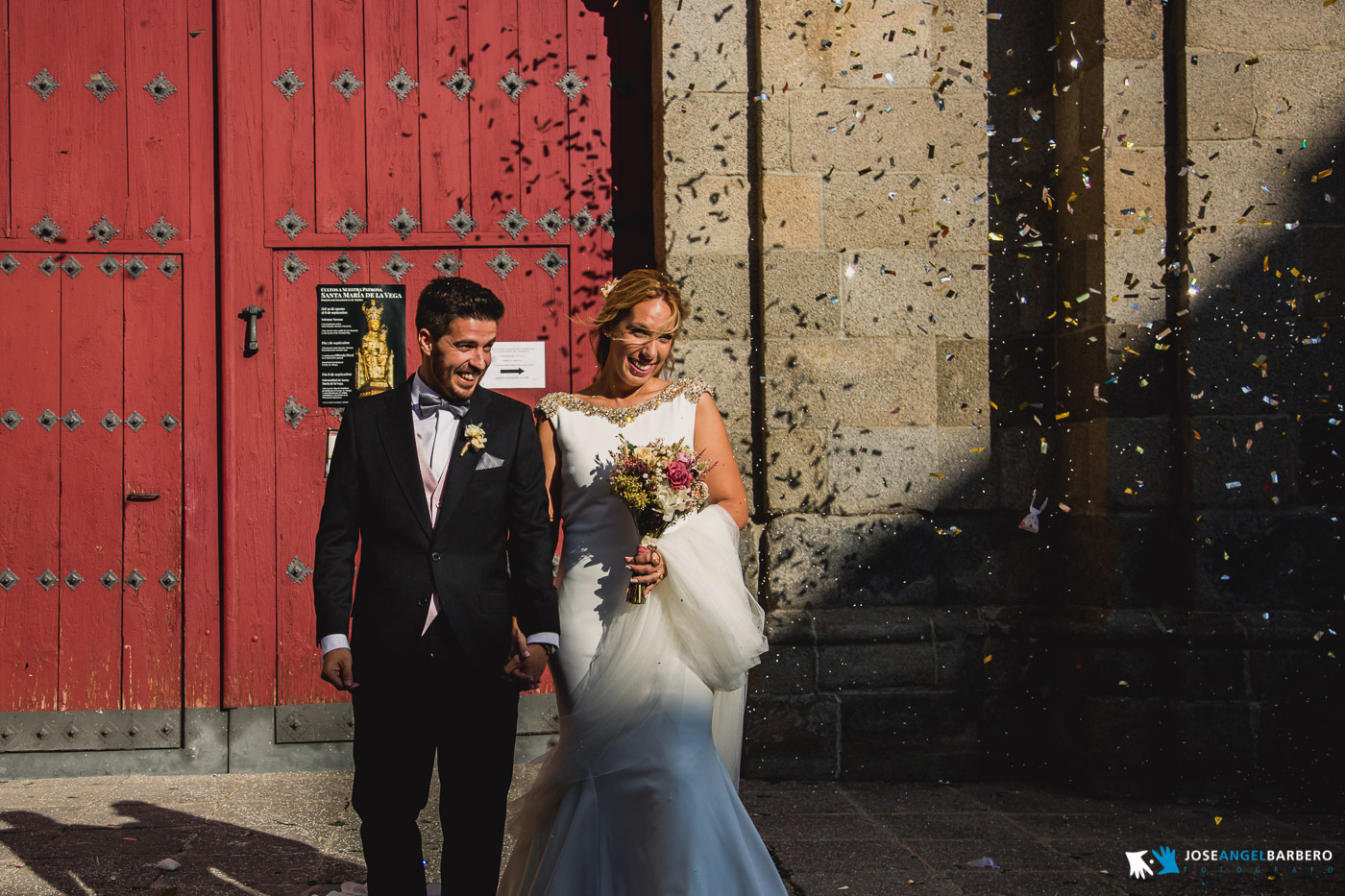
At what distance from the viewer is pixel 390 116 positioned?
4707mm

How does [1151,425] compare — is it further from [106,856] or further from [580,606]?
[106,856]

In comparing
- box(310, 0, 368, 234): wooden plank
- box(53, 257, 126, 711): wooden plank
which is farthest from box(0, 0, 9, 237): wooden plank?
box(310, 0, 368, 234): wooden plank

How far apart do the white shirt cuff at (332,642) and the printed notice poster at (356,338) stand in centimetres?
236

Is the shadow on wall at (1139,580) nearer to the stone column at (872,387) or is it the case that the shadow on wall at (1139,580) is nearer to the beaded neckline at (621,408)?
the stone column at (872,387)

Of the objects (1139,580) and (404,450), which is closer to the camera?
(404,450)

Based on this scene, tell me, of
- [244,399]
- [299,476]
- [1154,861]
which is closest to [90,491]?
[244,399]

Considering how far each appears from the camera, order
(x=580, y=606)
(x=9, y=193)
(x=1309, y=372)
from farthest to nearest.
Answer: (x=9, y=193) → (x=1309, y=372) → (x=580, y=606)

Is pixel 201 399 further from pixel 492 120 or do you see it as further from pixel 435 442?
pixel 435 442

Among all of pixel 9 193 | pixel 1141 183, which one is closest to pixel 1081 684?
pixel 1141 183

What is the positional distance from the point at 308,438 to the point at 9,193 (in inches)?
67.4

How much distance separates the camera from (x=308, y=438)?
→ 4656 millimetres

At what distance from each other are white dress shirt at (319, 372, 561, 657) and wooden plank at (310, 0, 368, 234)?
235cm

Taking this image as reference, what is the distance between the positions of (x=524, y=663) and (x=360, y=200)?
2.92m

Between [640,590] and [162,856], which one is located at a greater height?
[640,590]
